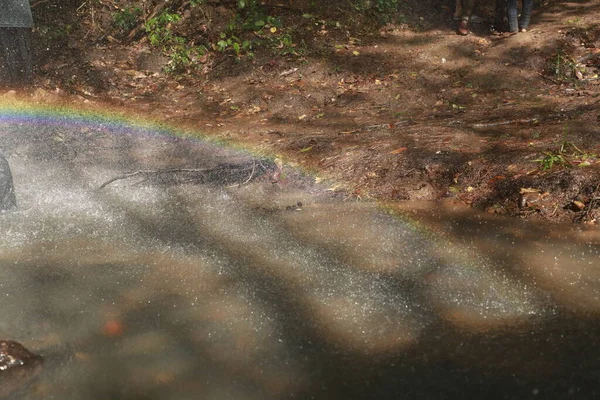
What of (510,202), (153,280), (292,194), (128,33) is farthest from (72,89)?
(510,202)

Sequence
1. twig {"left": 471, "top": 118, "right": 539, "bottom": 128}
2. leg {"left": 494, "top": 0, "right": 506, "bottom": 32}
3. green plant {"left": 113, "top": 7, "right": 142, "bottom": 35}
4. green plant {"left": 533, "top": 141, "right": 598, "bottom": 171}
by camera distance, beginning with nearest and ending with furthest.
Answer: green plant {"left": 533, "top": 141, "right": 598, "bottom": 171} → twig {"left": 471, "top": 118, "right": 539, "bottom": 128} → leg {"left": 494, "top": 0, "right": 506, "bottom": 32} → green plant {"left": 113, "top": 7, "right": 142, "bottom": 35}

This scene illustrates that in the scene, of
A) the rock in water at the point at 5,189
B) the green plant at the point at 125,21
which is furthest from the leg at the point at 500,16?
the rock in water at the point at 5,189

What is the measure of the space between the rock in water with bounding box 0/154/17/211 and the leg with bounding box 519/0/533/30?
330 inches

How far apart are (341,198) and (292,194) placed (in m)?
0.50

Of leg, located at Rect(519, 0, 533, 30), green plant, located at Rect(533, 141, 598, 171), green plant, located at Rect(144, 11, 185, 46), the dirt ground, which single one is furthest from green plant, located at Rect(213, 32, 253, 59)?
green plant, located at Rect(533, 141, 598, 171)

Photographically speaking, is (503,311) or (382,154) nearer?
(503,311)

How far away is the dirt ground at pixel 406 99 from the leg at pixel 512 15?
293 mm

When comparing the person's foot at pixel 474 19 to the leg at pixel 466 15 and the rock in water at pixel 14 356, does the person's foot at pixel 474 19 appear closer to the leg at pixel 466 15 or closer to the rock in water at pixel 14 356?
the leg at pixel 466 15

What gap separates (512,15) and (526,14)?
0.87ft

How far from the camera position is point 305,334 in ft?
11.8

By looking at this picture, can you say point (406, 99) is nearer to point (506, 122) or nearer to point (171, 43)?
point (506, 122)

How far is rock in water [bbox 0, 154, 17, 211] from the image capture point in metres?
5.59

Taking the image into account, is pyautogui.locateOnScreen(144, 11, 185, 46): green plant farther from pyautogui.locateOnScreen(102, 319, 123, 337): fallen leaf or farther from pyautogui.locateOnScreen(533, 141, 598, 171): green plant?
pyautogui.locateOnScreen(102, 319, 123, 337): fallen leaf

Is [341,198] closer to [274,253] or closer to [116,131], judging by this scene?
[274,253]
